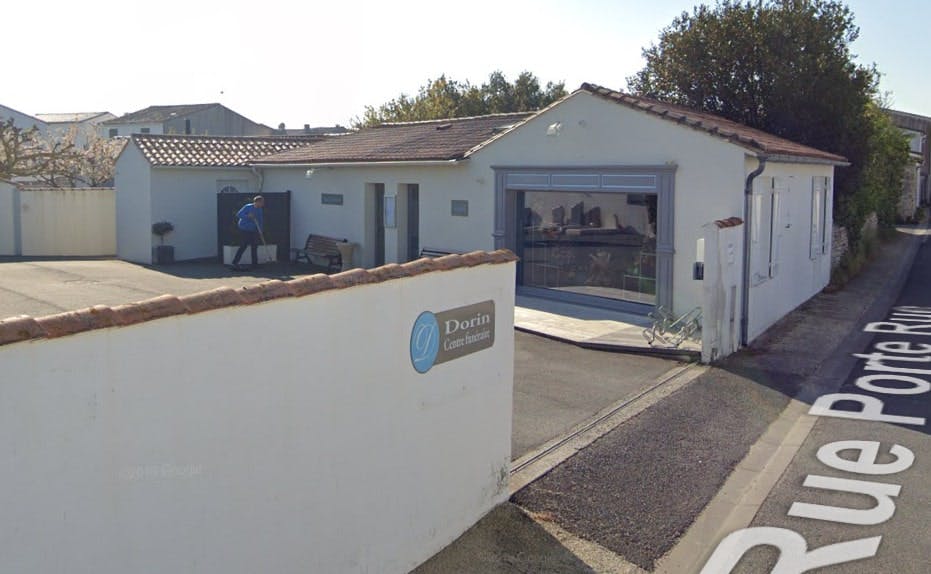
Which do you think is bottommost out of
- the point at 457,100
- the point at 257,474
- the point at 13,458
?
the point at 257,474

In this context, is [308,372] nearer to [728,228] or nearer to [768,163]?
[728,228]

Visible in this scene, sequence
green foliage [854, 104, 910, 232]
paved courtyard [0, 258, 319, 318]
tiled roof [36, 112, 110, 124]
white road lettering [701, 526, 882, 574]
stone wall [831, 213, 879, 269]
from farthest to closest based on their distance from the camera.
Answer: tiled roof [36, 112, 110, 124]
green foliage [854, 104, 910, 232]
stone wall [831, 213, 879, 269]
paved courtyard [0, 258, 319, 318]
white road lettering [701, 526, 882, 574]

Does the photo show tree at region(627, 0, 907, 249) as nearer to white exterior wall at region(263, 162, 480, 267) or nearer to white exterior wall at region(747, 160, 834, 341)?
white exterior wall at region(747, 160, 834, 341)

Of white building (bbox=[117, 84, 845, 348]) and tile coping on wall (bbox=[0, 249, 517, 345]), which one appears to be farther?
white building (bbox=[117, 84, 845, 348])

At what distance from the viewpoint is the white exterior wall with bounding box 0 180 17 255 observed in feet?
84.3

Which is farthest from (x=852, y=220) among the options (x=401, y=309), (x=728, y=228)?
(x=401, y=309)

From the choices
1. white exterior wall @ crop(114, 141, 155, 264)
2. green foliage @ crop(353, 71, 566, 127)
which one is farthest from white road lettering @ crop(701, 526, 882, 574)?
green foliage @ crop(353, 71, 566, 127)

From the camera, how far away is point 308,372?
17.0 feet

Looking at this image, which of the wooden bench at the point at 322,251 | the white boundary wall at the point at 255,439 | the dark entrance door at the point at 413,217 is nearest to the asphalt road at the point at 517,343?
the wooden bench at the point at 322,251

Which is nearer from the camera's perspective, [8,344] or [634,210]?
[8,344]

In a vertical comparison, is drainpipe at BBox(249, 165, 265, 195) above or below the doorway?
above

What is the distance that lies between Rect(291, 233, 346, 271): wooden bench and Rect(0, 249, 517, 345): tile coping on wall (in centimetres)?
1523

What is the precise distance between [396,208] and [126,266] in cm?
745

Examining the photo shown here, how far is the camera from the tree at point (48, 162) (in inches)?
1249
